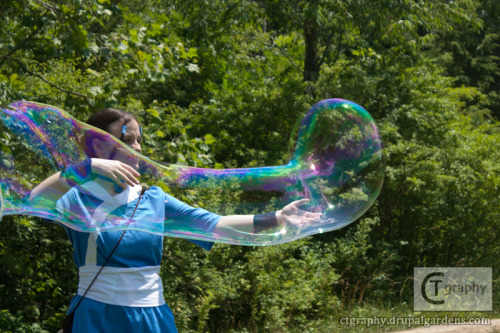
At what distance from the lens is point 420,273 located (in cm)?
755

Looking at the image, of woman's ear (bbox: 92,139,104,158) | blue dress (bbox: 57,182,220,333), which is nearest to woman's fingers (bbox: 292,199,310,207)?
blue dress (bbox: 57,182,220,333)

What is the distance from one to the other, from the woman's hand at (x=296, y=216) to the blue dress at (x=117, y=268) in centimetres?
48

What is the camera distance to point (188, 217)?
96.5 inches

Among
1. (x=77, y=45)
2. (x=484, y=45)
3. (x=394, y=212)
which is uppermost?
(x=484, y=45)

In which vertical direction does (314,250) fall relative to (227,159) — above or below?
below

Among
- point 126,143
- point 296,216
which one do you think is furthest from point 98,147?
point 296,216

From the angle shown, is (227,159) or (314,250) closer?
(314,250)

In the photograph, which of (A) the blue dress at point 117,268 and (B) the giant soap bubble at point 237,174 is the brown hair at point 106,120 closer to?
(B) the giant soap bubble at point 237,174

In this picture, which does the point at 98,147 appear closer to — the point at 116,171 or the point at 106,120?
the point at 106,120

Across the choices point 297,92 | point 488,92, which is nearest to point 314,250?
point 297,92

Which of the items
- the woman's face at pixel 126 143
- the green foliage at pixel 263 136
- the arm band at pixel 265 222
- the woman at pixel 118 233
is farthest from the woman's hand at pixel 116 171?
the arm band at pixel 265 222

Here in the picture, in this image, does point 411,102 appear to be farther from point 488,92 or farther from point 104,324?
Answer: point 488,92

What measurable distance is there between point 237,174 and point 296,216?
0.48m

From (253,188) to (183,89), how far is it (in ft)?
25.2
